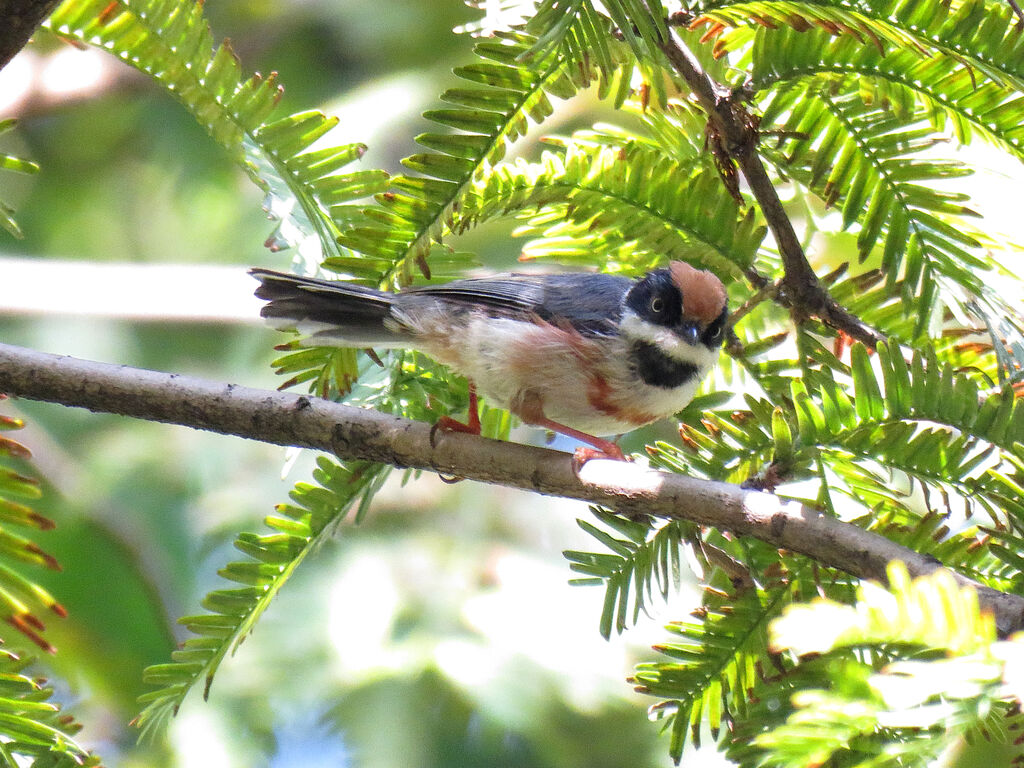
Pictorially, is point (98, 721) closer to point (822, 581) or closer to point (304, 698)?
point (304, 698)

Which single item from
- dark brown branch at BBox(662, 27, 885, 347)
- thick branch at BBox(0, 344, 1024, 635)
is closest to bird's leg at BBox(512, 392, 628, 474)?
thick branch at BBox(0, 344, 1024, 635)

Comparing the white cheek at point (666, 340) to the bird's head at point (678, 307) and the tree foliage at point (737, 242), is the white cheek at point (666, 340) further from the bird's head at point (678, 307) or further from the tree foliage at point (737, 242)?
the tree foliage at point (737, 242)

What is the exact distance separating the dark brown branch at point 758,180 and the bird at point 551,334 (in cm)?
45

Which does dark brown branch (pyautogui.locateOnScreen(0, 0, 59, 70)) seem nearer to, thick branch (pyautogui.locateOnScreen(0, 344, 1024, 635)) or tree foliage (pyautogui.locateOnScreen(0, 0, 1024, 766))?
tree foliage (pyautogui.locateOnScreen(0, 0, 1024, 766))

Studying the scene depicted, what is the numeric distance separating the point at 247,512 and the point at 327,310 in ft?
9.47

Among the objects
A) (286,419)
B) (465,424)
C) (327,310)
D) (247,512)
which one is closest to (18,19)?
(286,419)

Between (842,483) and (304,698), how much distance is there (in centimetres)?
332

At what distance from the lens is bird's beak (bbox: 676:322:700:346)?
8.64ft

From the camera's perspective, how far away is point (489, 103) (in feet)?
6.67

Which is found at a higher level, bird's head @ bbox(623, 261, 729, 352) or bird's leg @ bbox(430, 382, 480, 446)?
bird's head @ bbox(623, 261, 729, 352)

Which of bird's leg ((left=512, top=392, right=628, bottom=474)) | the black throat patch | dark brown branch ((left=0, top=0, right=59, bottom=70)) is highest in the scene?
dark brown branch ((left=0, top=0, right=59, bottom=70))

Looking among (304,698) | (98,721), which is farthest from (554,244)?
(98,721)

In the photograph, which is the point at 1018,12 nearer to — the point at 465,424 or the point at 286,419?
the point at 465,424

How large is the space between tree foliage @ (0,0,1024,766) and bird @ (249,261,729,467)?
0.66 feet
